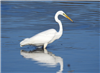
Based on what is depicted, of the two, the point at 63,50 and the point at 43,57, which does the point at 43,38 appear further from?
the point at 43,57

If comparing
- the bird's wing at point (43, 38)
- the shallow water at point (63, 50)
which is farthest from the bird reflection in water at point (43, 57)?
the bird's wing at point (43, 38)

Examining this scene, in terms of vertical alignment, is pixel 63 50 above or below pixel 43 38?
below

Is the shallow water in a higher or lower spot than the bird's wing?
lower

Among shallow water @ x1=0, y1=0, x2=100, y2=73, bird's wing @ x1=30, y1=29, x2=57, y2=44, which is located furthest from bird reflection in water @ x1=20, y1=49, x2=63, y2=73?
bird's wing @ x1=30, y1=29, x2=57, y2=44

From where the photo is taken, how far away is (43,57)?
8.10m

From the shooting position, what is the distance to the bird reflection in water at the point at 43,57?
736 centimetres

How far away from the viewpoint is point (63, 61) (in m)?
7.59

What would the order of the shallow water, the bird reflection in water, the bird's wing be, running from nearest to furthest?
the shallow water, the bird reflection in water, the bird's wing

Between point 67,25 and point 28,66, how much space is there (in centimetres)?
769

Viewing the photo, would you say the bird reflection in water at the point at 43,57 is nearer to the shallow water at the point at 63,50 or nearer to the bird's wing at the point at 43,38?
the shallow water at the point at 63,50

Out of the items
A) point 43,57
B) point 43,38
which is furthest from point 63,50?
point 43,57

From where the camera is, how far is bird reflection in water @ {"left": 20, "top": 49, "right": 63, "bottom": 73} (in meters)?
7.36

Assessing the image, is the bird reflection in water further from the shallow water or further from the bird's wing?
the bird's wing

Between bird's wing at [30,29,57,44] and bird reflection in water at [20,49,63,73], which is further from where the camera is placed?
bird's wing at [30,29,57,44]
